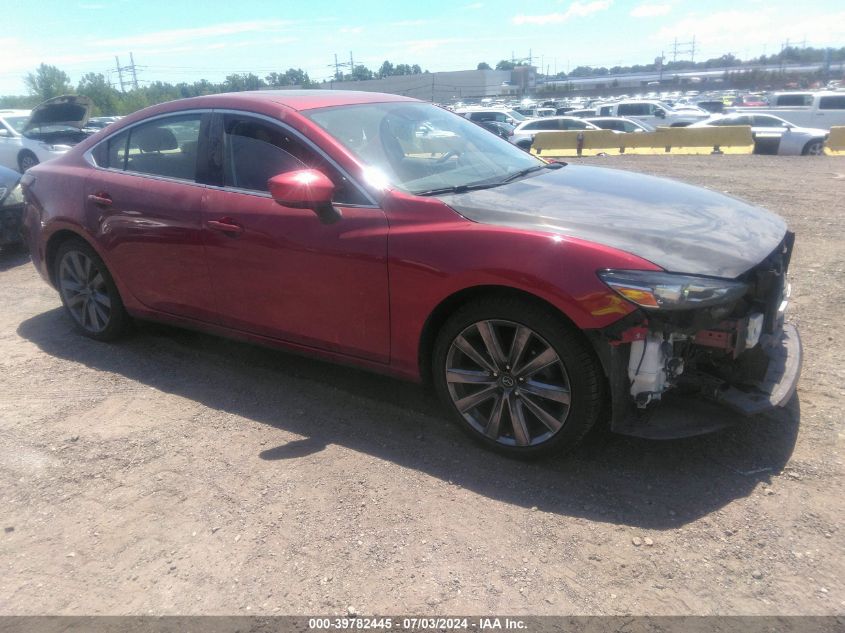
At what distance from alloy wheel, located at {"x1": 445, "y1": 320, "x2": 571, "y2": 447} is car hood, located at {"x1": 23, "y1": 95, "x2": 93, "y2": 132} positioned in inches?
568

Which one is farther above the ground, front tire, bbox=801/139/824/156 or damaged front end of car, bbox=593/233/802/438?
damaged front end of car, bbox=593/233/802/438

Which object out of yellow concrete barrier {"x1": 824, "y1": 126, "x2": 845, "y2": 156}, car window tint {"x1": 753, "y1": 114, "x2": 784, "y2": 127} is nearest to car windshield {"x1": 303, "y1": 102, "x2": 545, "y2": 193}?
yellow concrete barrier {"x1": 824, "y1": 126, "x2": 845, "y2": 156}

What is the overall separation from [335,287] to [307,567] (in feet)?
4.61

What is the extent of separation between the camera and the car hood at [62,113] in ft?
47.3

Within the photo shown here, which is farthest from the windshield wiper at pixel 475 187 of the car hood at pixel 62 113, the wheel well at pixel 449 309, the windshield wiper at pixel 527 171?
the car hood at pixel 62 113

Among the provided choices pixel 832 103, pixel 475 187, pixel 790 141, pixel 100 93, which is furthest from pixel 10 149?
pixel 100 93

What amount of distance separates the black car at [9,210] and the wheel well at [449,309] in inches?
243

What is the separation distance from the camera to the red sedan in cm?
278

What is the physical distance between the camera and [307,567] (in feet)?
8.36

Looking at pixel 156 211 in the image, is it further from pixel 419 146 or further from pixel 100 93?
pixel 100 93

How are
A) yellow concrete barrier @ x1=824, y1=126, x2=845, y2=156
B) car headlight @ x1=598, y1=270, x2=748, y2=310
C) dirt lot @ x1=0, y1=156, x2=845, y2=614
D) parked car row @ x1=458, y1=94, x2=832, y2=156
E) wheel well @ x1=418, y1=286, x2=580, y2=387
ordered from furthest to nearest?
yellow concrete barrier @ x1=824, y1=126, x2=845, y2=156, parked car row @ x1=458, y1=94, x2=832, y2=156, wheel well @ x1=418, y1=286, x2=580, y2=387, car headlight @ x1=598, y1=270, x2=748, y2=310, dirt lot @ x1=0, y1=156, x2=845, y2=614

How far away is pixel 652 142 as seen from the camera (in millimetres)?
19953

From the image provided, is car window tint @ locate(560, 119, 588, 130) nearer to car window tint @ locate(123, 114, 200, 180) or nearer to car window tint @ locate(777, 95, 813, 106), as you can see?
car window tint @ locate(777, 95, 813, 106)

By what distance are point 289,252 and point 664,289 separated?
6.18ft
